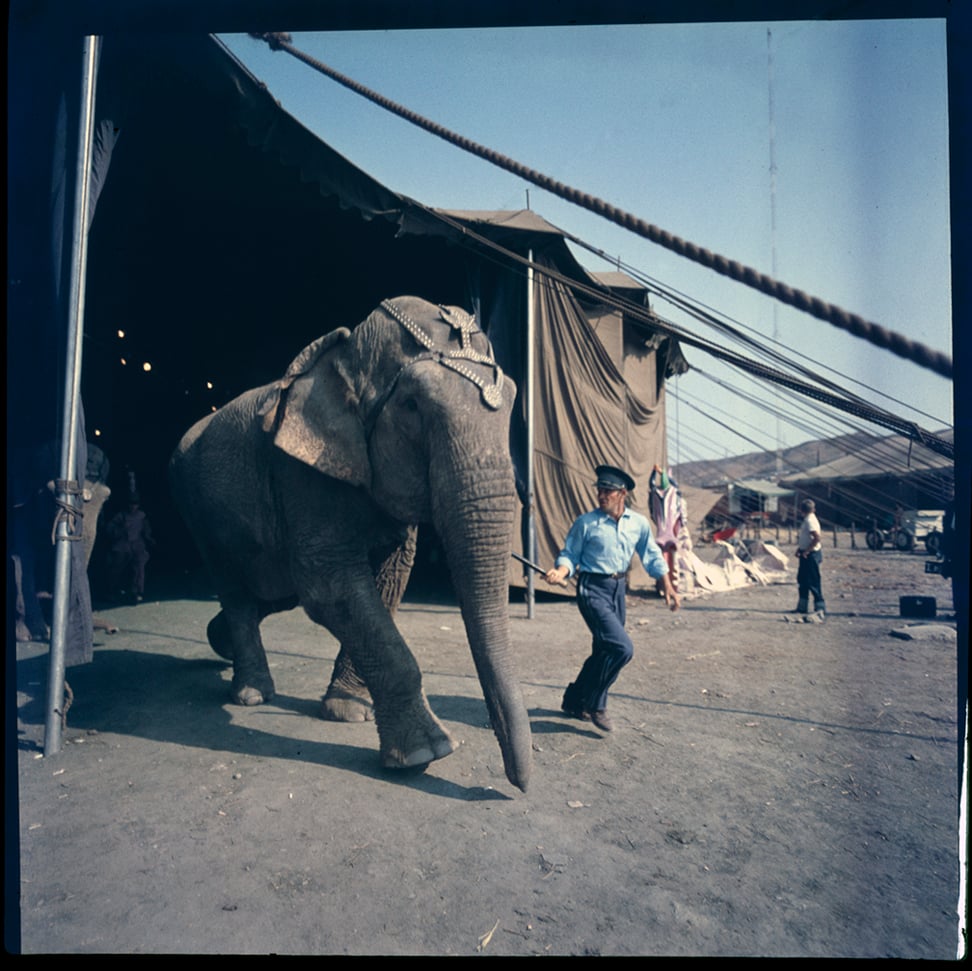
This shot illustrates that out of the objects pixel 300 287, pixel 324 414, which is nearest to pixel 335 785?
pixel 324 414

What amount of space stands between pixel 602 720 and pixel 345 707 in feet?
5.64

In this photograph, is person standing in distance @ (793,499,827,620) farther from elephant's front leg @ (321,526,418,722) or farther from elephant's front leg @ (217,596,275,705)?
elephant's front leg @ (217,596,275,705)

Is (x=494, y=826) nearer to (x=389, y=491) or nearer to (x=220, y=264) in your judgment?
(x=389, y=491)

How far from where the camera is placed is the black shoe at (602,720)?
4254 mm

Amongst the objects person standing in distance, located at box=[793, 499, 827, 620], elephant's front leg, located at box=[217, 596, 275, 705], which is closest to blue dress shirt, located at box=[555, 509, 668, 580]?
elephant's front leg, located at box=[217, 596, 275, 705]

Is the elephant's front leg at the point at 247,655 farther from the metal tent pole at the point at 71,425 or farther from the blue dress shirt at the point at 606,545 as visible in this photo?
the blue dress shirt at the point at 606,545

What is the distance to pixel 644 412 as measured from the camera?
11.7m

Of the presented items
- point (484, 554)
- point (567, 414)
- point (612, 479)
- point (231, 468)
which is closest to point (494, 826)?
point (484, 554)

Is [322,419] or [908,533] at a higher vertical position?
[322,419]

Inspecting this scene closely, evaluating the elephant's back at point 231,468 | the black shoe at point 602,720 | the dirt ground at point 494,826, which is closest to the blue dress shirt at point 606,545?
the black shoe at point 602,720

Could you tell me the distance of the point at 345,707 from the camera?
4.38 metres

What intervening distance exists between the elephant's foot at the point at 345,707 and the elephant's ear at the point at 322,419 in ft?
5.45

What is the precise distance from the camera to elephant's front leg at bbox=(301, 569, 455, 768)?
3.45 meters

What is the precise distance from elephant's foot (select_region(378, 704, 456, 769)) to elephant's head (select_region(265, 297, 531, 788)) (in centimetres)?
50
